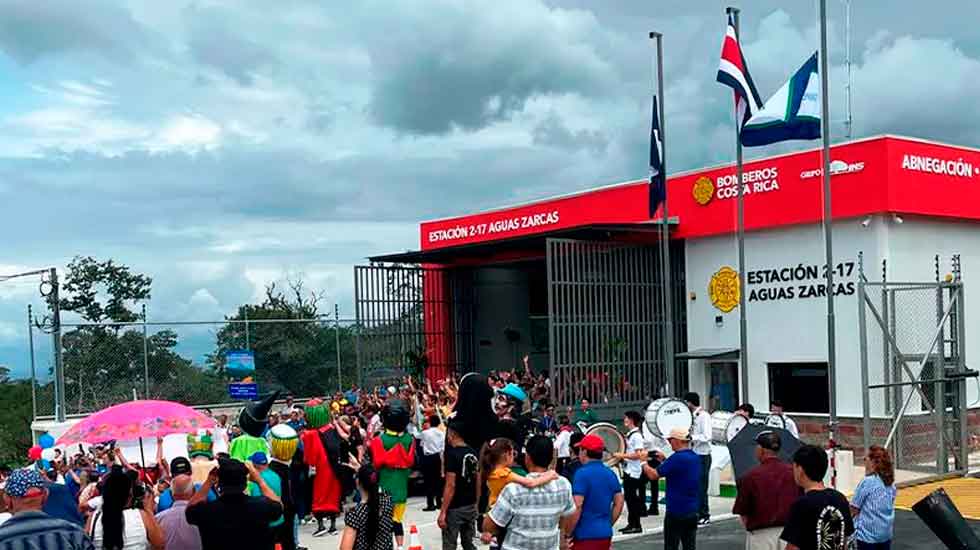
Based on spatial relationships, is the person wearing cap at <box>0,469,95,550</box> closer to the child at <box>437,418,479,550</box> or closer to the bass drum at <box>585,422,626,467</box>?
the child at <box>437,418,479,550</box>

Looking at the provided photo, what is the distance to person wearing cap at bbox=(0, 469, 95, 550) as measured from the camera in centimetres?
516

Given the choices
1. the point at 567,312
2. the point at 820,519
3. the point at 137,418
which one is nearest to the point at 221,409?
the point at 567,312

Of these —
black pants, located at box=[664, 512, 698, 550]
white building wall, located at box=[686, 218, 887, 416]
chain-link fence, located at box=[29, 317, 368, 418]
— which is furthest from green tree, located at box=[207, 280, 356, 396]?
black pants, located at box=[664, 512, 698, 550]

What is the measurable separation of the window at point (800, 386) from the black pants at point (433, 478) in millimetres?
7880

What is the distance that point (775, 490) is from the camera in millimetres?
7344

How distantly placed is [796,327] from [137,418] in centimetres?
1314

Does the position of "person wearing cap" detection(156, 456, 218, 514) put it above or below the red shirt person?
above

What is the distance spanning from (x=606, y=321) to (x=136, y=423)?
13323 millimetres

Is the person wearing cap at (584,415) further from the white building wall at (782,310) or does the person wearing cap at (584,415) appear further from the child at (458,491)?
Result: the child at (458,491)

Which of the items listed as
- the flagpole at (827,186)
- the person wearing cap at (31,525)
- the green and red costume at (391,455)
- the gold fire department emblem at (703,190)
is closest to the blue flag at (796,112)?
the flagpole at (827,186)

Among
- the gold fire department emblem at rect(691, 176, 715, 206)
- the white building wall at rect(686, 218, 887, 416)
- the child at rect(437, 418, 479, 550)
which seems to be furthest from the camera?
the gold fire department emblem at rect(691, 176, 715, 206)

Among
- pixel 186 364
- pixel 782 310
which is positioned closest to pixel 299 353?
pixel 186 364

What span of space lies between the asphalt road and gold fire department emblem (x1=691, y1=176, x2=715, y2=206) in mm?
9192

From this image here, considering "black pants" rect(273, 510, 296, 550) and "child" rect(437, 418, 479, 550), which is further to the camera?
"black pants" rect(273, 510, 296, 550)
